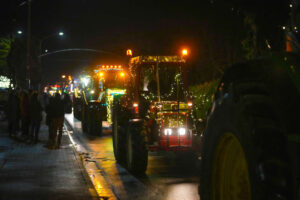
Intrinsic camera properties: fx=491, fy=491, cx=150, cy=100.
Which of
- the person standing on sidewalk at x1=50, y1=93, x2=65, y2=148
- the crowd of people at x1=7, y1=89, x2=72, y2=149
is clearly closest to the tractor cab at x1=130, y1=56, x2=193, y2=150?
the crowd of people at x1=7, y1=89, x2=72, y2=149

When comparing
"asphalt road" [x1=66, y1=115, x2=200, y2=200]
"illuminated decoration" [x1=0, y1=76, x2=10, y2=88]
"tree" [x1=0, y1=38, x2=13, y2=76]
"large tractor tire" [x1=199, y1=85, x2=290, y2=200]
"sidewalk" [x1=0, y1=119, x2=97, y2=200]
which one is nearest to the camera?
"large tractor tire" [x1=199, y1=85, x2=290, y2=200]

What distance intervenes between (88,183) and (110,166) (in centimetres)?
279

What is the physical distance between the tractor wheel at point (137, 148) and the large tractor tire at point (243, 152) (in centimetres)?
681

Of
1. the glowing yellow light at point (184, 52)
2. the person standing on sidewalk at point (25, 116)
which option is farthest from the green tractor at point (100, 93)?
the glowing yellow light at point (184, 52)

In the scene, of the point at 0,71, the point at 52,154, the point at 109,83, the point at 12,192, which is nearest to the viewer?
the point at 12,192

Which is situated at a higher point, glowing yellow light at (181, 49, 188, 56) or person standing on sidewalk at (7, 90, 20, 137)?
glowing yellow light at (181, 49, 188, 56)

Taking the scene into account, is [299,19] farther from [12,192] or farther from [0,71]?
[0,71]

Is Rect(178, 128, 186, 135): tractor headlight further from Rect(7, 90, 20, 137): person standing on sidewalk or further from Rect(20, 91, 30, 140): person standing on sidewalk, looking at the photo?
Rect(7, 90, 20, 137): person standing on sidewalk

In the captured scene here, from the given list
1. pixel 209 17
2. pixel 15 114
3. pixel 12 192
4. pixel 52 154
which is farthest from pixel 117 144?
pixel 209 17

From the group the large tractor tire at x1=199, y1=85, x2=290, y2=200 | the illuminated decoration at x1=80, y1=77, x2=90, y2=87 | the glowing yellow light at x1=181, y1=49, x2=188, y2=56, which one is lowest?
the large tractor tire at x1=199, y1=85, x2=290, y2=200

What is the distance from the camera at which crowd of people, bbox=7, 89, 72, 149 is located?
15750 millimetres

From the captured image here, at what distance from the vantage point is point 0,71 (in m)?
56.9

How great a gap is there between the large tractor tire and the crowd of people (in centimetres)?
1216

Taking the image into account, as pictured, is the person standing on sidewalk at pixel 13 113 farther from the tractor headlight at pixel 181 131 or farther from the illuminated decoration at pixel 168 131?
the tractor headlight at pixel 181 131
